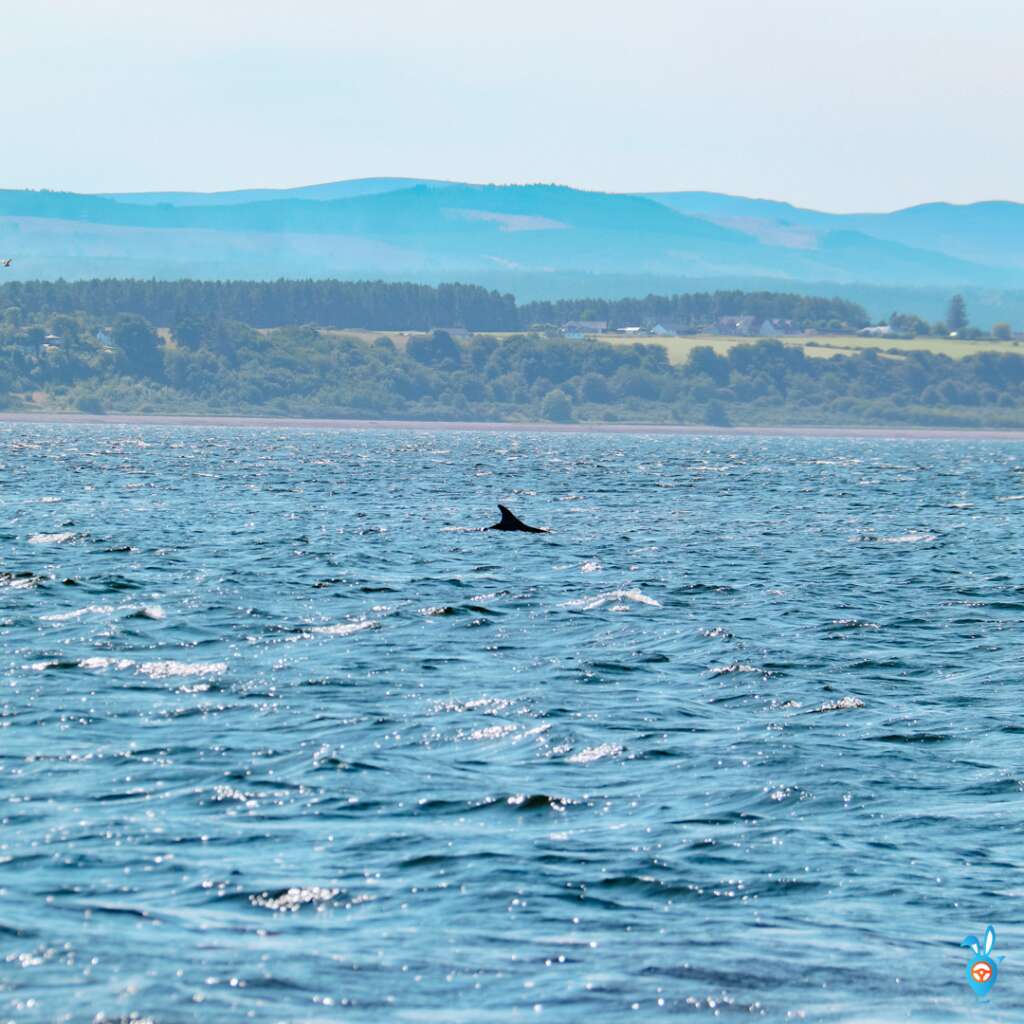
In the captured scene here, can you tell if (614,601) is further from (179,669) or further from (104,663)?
(104,663)

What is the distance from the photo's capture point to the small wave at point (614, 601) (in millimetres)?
37062

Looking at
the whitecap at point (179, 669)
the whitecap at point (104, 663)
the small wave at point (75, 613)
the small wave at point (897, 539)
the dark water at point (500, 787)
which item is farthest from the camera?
the small wave at point (897, 539)

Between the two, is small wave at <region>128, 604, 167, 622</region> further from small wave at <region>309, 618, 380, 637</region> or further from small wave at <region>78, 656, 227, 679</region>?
small wave at <region>78, 656, 227, 679</region>

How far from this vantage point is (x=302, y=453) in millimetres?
136375

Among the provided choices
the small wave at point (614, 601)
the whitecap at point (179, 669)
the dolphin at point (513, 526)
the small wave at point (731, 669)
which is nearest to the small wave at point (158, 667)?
the whitecap at point (179, 669)

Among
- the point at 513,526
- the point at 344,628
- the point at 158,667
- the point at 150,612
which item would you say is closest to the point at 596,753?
the point at 158,667

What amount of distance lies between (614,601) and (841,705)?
12.2m

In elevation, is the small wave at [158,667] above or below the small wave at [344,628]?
above

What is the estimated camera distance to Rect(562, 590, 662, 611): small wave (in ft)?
122

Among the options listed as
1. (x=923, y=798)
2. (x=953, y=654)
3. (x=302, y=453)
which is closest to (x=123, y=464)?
(x=302, y=453)

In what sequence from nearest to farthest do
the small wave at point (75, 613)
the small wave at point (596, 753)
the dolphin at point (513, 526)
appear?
the small wave at point (596, 753) < the small wave at point (75, 613) < the dolphin at point (513, 526)

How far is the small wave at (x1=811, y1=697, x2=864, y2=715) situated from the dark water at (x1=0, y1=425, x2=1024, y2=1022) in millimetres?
81

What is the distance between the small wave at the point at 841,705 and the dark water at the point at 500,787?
0.27 ft

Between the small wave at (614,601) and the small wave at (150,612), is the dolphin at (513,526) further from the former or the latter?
the small wave at (150,612)
